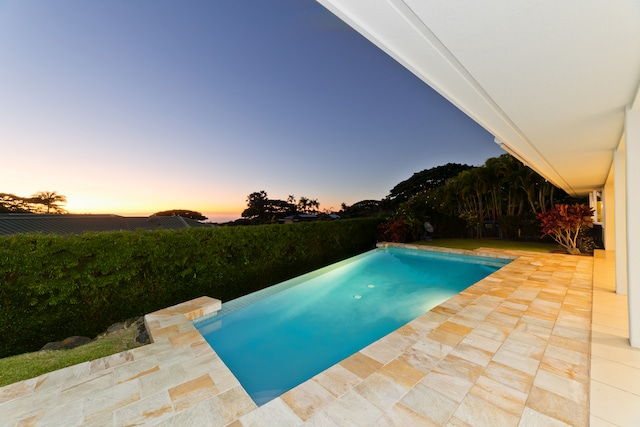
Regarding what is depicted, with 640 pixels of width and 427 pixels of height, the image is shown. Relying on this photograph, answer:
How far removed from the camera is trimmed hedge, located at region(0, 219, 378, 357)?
3.76 m

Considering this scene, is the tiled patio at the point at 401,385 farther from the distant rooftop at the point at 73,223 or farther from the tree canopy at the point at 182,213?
the tree canopy at the point at 182,213

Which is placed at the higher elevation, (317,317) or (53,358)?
(53,358)

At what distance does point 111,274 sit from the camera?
455 centimetres

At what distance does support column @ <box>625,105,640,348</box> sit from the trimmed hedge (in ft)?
23.5

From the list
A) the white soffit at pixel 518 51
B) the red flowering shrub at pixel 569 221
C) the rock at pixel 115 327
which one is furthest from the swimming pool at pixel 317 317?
the white soffit at pixel 518 51

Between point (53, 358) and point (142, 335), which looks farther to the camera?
point (142, 335)

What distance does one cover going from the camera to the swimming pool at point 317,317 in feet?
12.0

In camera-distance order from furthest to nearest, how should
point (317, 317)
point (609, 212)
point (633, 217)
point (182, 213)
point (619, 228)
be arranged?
point (182, 213)
point (609, 212)
point (317, 317)
point (619, 228)
point (633, 217)

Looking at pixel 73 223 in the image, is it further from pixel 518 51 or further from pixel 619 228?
pixel 619 228

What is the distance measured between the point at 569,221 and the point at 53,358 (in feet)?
45.2

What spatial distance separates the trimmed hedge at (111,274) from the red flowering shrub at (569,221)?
10.4 m

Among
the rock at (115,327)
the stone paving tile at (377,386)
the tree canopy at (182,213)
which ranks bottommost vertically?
the rock at (115,327)

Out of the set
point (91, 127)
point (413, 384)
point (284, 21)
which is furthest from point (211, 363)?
point (284, 21)

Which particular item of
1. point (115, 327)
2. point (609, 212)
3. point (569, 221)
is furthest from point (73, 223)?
point (609, 212)
